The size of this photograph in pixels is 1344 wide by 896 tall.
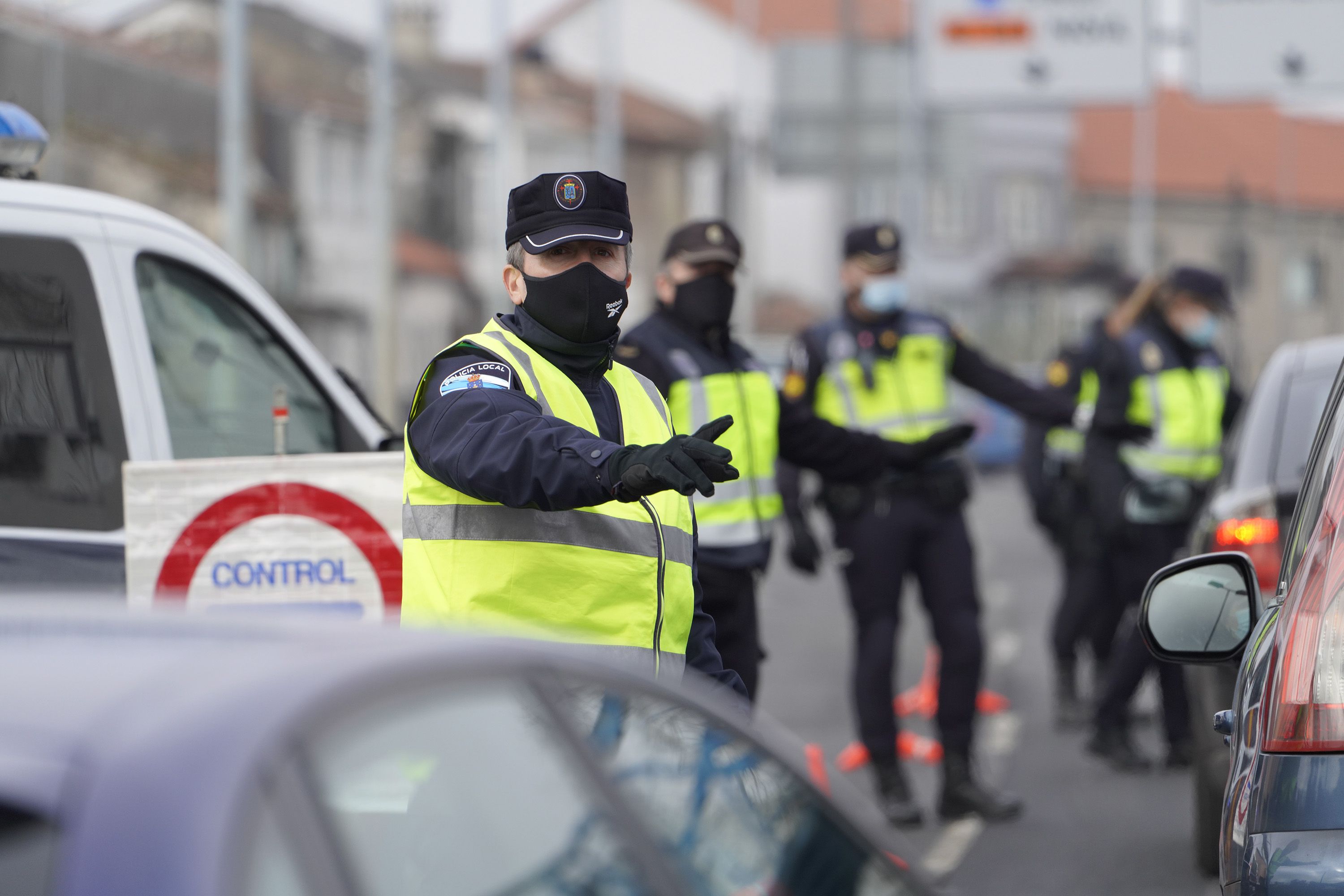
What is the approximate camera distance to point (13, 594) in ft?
7.15

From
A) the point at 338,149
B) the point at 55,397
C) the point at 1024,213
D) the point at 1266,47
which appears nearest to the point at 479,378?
the point at 55,397

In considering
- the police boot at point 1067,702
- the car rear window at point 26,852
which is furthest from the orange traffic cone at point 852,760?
the car rear window at point 26,852

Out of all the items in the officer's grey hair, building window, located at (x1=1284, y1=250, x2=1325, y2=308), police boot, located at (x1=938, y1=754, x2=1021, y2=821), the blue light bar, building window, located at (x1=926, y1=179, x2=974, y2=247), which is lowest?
police boot, located at (x1=938, y1=754, x2=1021, y2=821)

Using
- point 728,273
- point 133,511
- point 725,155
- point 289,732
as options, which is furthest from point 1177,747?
point 725,155

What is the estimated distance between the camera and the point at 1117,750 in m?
7.65

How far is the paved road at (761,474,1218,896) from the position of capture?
229 inches

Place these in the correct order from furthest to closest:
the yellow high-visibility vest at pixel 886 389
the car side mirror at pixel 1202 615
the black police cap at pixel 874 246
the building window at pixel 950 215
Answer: the building window at pixel 950 215 → the black police cap at pixel 874 246 → the yellow high-visibility vest at pixel 886 389 → the car side mirror at pixel 1202 615

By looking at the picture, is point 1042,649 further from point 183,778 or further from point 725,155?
point 725,155

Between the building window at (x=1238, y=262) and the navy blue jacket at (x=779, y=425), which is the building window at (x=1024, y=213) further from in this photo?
the navy blue jacket at (x=779, y=425)

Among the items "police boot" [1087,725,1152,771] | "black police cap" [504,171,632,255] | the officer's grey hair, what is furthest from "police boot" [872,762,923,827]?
"black police cap" [504,171,632,255]

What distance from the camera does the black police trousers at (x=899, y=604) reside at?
21.9ft

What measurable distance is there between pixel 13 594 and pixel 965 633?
191 inches

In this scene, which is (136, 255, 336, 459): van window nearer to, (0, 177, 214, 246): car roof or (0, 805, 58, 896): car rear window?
(0, 177, 214, 246): car roof

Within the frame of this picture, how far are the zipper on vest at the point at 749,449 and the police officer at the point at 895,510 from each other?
3.47 ft
